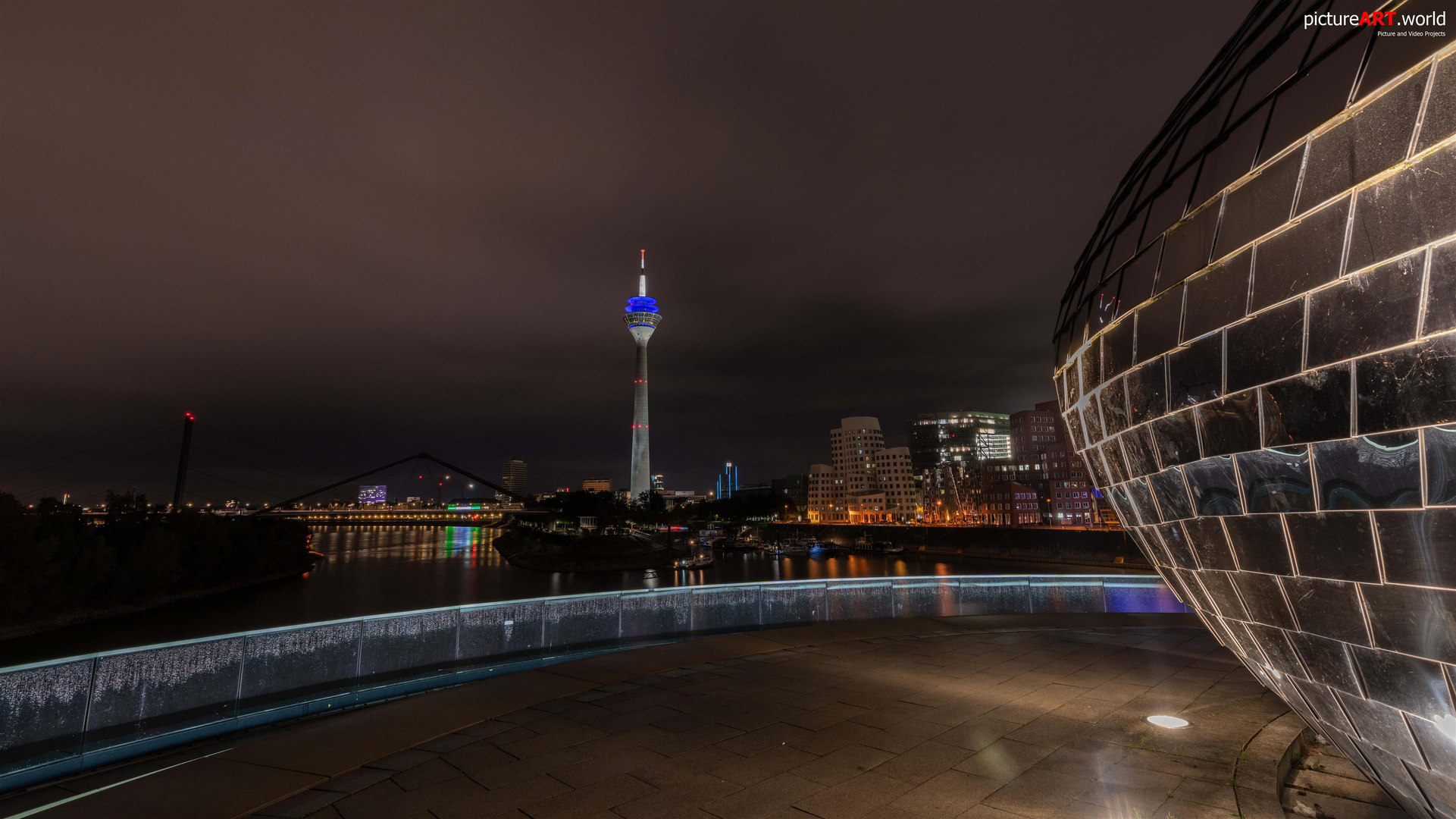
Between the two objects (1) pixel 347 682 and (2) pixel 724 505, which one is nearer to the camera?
(1) pixel 347 682

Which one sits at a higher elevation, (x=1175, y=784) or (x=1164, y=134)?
(x=1164, y=134)

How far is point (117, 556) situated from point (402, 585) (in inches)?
781

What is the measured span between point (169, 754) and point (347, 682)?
210 cm

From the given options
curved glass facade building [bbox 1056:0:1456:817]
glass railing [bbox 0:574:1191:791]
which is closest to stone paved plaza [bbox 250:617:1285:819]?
curved glass facade building [bbox 1056:0:1456:817]

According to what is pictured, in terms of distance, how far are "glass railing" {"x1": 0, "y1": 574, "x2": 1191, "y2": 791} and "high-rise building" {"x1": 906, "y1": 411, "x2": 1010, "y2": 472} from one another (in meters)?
183

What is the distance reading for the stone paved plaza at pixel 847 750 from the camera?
516 centimetres

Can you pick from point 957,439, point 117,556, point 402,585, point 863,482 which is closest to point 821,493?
point 863,482

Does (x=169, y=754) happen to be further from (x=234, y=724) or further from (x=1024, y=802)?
(x=1024, y=802)

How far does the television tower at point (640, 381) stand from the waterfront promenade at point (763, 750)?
5950 inches

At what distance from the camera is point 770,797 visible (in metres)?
5.32

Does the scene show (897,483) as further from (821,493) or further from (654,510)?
(654,510)

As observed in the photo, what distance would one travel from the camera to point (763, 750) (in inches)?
251

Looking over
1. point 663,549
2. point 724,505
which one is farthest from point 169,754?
point 724,505

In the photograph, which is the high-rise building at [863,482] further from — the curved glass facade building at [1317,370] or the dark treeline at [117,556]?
the curved glass facade building at [1317,370]
